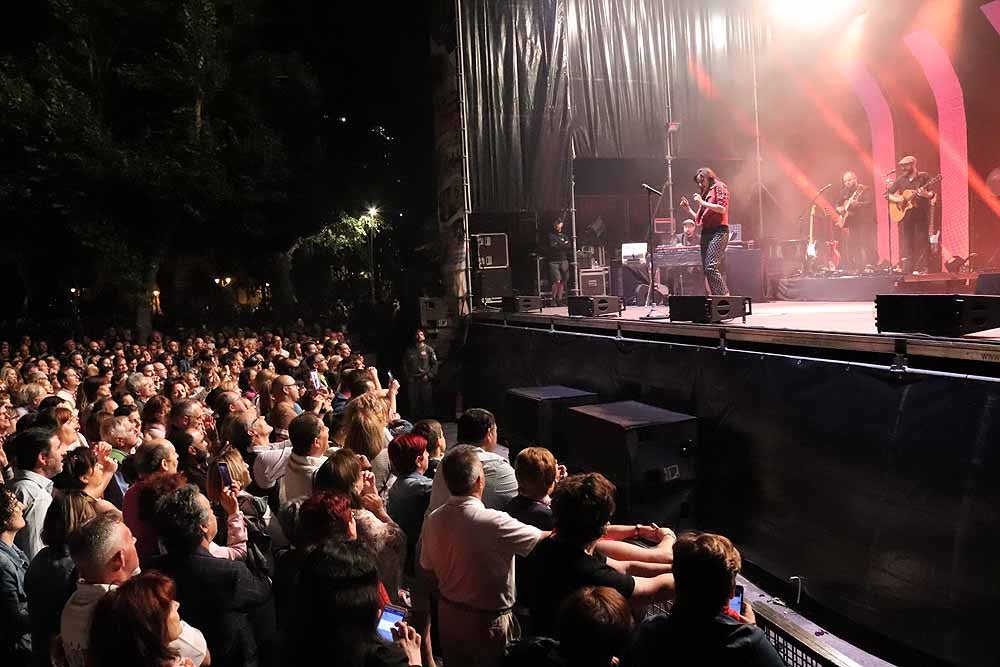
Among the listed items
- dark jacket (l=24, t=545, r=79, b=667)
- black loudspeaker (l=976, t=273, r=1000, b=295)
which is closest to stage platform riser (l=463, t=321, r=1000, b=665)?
black loudspeaker (l=976, t=273, r=1000, b=295)

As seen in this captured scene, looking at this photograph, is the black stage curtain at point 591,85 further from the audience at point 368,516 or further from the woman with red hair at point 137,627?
the woman with red hair at point 137,627

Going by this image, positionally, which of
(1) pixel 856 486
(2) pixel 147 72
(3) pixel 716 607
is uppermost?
(2) pixel 147 72

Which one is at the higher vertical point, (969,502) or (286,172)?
(286,172)

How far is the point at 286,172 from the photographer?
19094 millimetres

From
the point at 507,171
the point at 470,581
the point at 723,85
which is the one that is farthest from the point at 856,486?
the point at 723,85

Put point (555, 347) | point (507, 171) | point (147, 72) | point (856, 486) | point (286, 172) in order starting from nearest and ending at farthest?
point (856, 486), point (555, 347), point (507, 171), point (147, 72), point (286, 172)

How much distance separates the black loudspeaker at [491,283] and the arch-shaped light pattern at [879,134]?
6928 mm

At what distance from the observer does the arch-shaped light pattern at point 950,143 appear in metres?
11.8

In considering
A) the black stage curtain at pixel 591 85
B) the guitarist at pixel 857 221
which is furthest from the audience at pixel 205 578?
the guitarist at pixel 857 221

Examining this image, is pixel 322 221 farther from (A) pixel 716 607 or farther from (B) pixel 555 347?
(A) pixel 716 607

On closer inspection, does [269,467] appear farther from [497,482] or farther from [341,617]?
[341,617]

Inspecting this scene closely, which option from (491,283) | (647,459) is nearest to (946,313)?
(647,459)

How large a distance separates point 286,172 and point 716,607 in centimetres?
1871

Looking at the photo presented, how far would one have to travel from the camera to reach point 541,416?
7730mm
